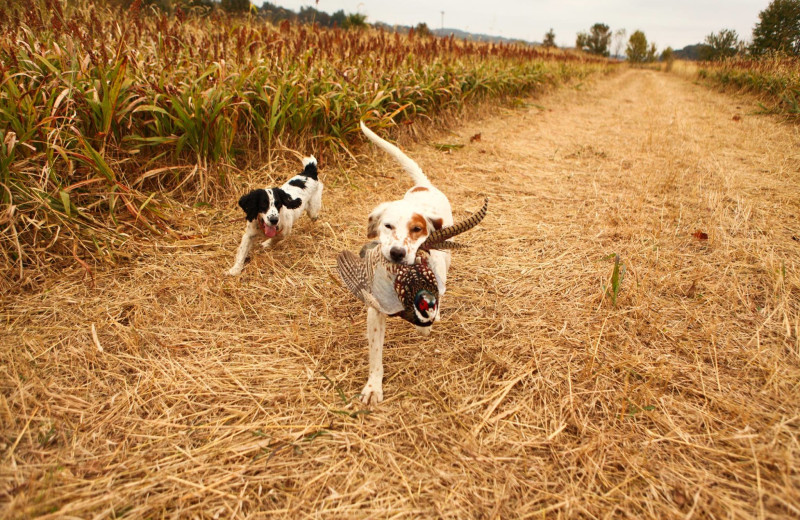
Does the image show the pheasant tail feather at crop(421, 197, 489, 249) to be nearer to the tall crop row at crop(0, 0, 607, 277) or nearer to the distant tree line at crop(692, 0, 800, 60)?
the tall crop row at crop(0, 0, 607, 277)

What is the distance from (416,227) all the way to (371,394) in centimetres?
83

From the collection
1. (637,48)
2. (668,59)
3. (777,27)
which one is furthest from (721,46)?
(637,48)

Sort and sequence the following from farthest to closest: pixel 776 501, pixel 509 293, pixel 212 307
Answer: pixel 509 293
pixel 212 307
pixel 776 501

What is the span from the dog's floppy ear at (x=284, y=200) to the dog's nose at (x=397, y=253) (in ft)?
4.95

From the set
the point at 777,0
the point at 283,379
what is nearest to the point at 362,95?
the point at 283,379

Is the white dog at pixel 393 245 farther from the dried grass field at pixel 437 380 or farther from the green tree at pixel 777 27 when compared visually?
the green tree at pixel 777 27

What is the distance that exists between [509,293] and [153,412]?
2180 mm

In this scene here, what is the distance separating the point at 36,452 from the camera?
161 centimetres

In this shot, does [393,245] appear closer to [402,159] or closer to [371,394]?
[371,394]

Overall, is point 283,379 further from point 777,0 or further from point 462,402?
point 777,0

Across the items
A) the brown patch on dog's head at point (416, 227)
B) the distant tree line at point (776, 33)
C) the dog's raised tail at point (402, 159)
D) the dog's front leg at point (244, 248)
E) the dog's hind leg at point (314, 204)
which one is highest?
the distant tree line at point (776, 33)

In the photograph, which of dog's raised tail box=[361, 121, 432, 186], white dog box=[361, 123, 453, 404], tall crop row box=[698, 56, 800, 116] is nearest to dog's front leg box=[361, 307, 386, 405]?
white dog box=[361, 123, 453, 404]

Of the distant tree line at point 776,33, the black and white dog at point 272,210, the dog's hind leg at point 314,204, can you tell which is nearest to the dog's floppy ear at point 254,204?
the black and white dog at point 272,210

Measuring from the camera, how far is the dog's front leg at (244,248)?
3.02m
